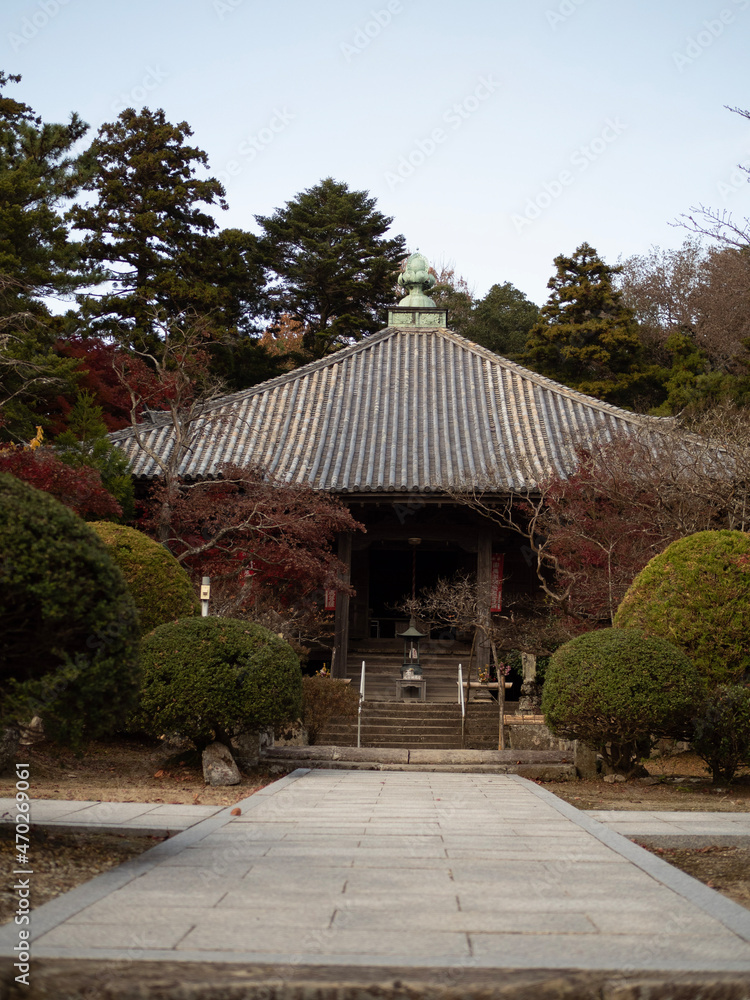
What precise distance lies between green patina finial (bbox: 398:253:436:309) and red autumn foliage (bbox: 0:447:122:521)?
12630 mm

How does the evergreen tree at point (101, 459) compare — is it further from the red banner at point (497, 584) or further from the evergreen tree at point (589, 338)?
the evergreen tree at point (589, 338)

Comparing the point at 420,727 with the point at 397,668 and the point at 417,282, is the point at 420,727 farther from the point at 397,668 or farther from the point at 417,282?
the point at 417,282

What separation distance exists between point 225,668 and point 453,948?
569 cm

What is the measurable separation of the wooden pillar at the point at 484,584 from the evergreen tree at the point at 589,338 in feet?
40.8

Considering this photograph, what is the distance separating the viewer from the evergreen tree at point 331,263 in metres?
30.5

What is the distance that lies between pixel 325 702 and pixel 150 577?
15.4 ft

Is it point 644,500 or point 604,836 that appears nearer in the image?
point 604,836

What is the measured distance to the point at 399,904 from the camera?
3900 millimetres

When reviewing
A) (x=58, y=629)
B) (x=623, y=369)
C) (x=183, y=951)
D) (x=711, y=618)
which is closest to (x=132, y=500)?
(x=711, y=618)

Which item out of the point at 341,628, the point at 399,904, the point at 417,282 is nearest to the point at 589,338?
the point at 417,282

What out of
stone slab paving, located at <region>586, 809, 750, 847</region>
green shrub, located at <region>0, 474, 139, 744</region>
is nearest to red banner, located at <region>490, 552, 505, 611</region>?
stone slab paving, located at <region>586, 809, 750, 847</region>

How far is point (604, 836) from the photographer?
5668 mm

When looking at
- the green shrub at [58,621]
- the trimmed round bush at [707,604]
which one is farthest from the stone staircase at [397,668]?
the green shrub at [58,621]

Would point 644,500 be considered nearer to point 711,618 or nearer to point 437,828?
point 711,618
